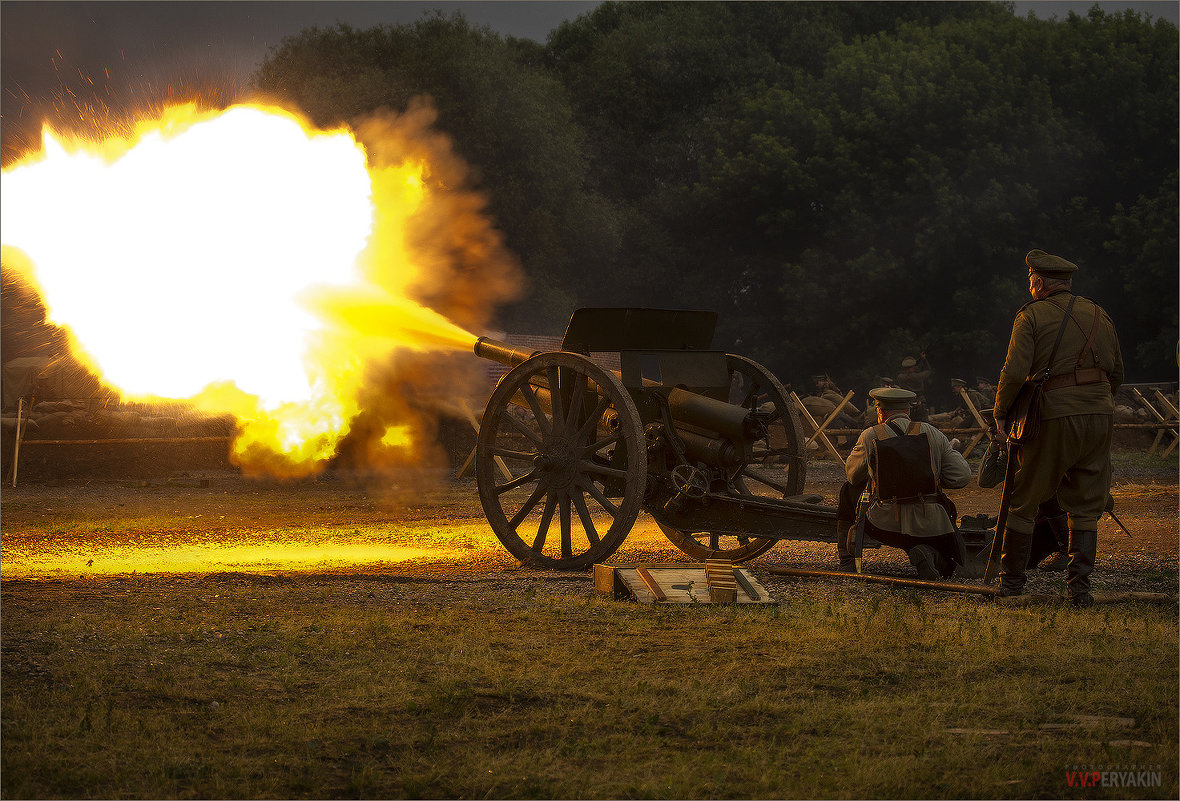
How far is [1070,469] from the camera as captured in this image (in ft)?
24.7

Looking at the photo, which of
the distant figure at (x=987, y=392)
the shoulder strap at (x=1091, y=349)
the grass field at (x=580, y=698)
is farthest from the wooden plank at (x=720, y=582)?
the distant figure at (x=987, y=392)

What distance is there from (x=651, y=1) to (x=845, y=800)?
1950 inches

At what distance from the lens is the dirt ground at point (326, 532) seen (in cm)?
979

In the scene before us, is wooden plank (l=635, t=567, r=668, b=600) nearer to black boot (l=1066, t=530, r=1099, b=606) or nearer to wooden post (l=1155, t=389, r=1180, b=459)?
black boot (l=1066, t=530, r=1099, b=606)

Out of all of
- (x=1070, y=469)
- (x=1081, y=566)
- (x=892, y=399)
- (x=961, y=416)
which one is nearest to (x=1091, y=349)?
(x=1070, y=469)

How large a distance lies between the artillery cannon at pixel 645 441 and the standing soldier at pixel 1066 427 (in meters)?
1.77

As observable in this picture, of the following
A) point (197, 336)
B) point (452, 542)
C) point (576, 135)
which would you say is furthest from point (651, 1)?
point (452, 542)

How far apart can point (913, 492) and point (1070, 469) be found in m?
1.18

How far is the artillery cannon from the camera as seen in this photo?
9.23 metres

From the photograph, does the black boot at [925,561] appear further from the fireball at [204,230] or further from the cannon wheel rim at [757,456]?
the fireball at [204,230]

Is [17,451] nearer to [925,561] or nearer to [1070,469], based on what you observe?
[925,561]

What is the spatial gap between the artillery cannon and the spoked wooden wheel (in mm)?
11

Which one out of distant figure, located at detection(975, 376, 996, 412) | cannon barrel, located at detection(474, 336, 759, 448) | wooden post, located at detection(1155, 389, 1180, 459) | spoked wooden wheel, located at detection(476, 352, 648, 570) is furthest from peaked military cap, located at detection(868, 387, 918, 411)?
distant figure, located at detection(975, 376, 996, 412)

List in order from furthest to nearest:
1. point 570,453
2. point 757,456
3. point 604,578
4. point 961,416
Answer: point 961,416
point 757,456
point 570,453
point 604,578
